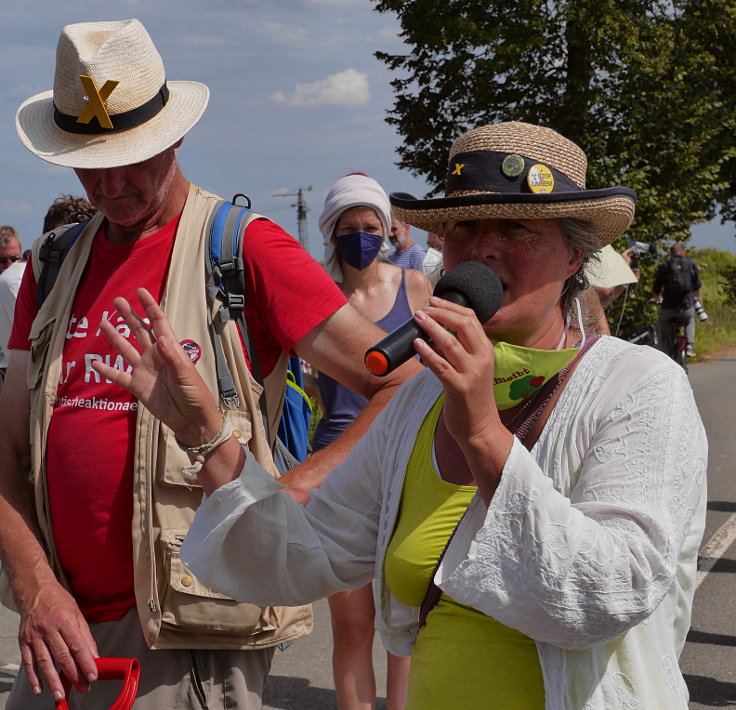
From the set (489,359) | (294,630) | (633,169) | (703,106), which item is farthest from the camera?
(703,106)

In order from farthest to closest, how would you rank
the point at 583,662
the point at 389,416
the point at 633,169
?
1. the point at 633,169
2. the point at 389,416
3. the point at 583,662

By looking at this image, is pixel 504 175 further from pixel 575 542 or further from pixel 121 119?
pixel 121 119

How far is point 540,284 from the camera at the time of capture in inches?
79.6

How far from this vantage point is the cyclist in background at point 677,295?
17875 millimetres

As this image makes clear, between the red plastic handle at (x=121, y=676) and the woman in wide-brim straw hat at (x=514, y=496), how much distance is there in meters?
0.36

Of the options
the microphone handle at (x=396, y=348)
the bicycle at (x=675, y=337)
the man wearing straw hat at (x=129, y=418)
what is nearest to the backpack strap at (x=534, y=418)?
the microphone handle at (x=396, y=348)

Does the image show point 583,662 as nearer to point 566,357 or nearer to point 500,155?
point 566,357

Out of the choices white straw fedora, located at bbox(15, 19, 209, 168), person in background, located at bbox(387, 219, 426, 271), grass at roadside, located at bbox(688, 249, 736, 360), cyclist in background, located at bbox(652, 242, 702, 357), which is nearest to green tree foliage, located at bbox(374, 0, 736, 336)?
cyclist in background, located at bbox(652, 242, 702, 357)

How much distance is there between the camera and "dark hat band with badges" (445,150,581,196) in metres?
2.04

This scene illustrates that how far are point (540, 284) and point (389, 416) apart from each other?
0.46m

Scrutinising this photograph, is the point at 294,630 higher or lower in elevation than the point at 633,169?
higher

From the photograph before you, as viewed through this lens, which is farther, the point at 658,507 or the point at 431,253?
the point at 431,253

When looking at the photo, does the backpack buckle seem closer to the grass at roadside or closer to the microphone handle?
the microphone handle

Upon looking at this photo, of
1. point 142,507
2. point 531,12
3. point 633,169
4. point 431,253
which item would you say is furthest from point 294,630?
point 531,12
